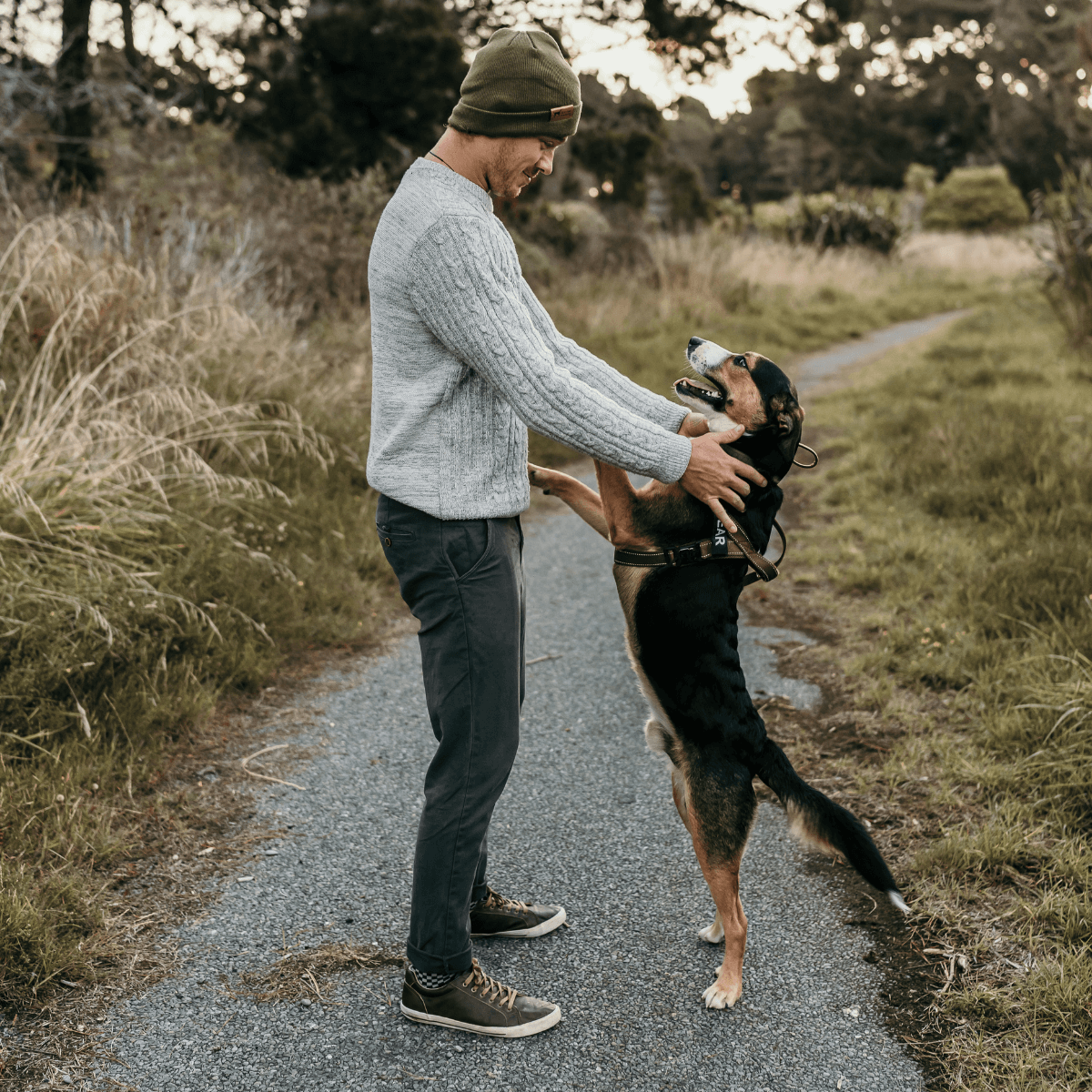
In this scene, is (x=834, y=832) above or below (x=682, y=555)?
below

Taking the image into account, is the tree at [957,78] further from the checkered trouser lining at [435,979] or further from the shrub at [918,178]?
the checkered trouser lining at [435,979]

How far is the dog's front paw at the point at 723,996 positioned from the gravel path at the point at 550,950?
0.03 m

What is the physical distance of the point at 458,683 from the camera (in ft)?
6.66

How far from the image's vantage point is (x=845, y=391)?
32.0 ft

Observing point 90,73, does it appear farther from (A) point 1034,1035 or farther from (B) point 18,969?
(A) point 1034,1035

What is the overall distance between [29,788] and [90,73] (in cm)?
900

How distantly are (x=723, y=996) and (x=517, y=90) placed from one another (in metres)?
2.13

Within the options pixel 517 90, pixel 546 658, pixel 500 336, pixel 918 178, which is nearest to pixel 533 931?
pixel 500 336

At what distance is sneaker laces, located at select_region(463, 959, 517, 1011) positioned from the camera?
7.21 ft

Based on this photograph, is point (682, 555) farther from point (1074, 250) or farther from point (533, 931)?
point (1074, 250)

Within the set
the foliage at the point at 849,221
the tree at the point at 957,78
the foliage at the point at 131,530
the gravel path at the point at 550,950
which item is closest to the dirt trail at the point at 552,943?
the gravel path at the point at 550,950

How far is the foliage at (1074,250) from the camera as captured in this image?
29.4ft

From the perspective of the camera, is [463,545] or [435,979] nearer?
[463,545]

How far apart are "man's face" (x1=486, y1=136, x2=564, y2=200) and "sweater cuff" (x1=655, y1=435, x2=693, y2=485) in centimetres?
61
